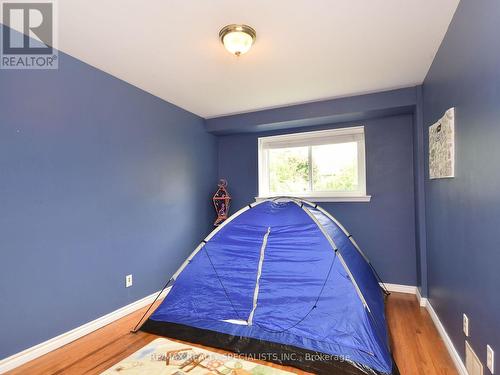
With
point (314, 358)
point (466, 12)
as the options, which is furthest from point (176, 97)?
point (314, 358)

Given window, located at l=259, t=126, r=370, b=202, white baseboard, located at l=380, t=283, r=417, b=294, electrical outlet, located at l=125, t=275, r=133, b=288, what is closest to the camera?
electrical outlet, located at l=125, t=275, r=133, b=288

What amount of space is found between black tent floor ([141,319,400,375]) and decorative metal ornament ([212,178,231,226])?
5.51 ft

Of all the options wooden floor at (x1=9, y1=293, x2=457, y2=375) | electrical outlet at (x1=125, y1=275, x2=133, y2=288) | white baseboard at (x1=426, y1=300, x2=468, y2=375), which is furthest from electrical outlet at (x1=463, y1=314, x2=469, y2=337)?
electrical outlet at (x1=125, y1=275, x2=133, y2=288)

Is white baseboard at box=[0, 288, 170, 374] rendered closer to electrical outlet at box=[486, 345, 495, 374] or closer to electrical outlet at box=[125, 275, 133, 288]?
electrical outlet at box=[125, 275, 133, 288]

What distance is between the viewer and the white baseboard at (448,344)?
63.8 inches

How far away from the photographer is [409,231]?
119 inches

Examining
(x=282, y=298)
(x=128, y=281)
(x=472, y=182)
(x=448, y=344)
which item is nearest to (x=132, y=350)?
(x=128, y=281)

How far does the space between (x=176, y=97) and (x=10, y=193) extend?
1.77 m

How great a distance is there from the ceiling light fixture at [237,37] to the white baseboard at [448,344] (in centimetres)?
239

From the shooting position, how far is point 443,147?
186 centimetres

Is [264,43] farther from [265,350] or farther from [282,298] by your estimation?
[265,350]

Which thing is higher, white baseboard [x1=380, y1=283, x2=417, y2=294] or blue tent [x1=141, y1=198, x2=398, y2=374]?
blue tent [x1=141, y1=198, x2=398, y2=374]

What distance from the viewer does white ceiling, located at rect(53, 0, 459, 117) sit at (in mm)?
1599

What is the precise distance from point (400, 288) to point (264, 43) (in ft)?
9.52
